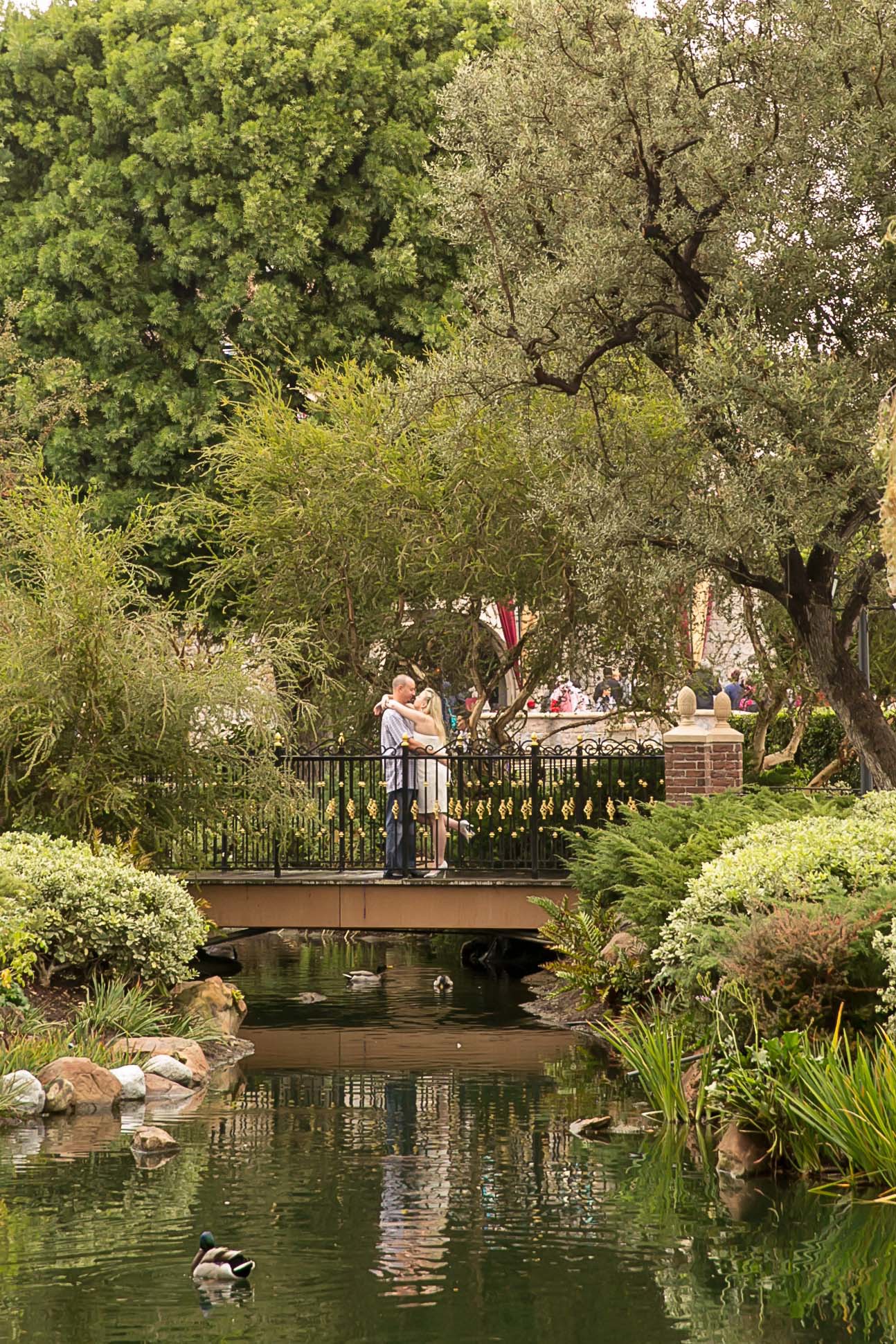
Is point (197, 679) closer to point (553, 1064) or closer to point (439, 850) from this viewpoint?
point (439, 850)

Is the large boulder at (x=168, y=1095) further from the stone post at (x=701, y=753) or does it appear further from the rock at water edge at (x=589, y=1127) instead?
the stone post at (x=701, y=753)

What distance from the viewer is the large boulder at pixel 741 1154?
9422mm

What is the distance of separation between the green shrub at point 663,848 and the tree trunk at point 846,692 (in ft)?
1.94

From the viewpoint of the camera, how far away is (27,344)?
25016 millimetres

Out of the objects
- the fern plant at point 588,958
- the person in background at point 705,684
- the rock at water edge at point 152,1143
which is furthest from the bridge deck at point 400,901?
the rock at water edge at point 152,1143

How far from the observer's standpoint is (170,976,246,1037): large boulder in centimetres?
1406

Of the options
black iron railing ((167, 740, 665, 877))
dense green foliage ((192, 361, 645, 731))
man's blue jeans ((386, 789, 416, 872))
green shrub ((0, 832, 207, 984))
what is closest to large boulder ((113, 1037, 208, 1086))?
green shrub ((0, 832, 207, 984))

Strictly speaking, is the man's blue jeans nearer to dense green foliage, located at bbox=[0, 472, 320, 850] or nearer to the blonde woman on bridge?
the blonde woman on bridge

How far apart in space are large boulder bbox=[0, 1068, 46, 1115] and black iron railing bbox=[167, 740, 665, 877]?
5.45 meters

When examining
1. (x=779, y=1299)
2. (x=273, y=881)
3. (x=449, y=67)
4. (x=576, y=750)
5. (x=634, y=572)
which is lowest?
(x=779, y=1299)

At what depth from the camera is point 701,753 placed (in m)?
16.7

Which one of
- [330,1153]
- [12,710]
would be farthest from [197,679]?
[330,1153]

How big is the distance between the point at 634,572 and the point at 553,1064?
4487 millimetres

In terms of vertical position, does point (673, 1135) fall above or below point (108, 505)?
below
